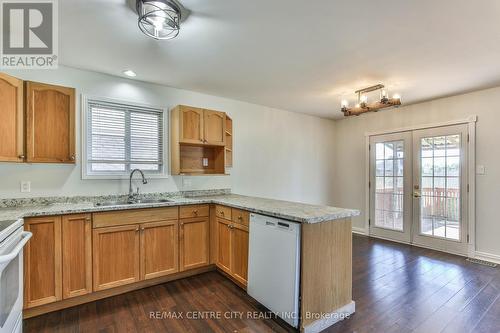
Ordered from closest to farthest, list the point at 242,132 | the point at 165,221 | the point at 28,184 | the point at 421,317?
the point at 421,317
the point at 28,184
the point at 165,221
the point at 242,132

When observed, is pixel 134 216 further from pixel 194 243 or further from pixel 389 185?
pixel 389 185

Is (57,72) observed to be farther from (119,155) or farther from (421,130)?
(421,130)

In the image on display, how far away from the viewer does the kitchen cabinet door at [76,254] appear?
227 cm

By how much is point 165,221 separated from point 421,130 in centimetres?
424

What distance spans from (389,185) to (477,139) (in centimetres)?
143

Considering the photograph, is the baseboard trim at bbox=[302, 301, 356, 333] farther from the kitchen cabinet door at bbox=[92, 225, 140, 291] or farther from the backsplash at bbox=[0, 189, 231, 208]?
the backsplash at bbox=[0, 189, 231, 208]

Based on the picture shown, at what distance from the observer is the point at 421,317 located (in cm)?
214

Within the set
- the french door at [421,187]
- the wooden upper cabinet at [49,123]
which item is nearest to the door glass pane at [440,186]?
the french door at [421,187]

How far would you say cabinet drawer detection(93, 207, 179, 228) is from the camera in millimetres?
2436

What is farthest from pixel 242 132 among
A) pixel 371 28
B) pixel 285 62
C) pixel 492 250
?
pixel 492 250

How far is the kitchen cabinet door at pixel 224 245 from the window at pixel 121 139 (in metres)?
1.13

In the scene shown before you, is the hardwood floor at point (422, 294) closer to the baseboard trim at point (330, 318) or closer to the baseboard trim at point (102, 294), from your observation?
the baseboard trim at point (330, 318)

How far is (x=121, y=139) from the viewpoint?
10.2 ft

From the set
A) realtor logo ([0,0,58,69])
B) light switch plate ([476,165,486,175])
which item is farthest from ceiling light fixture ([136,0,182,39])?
light switch plate ([476,165,486,175])
